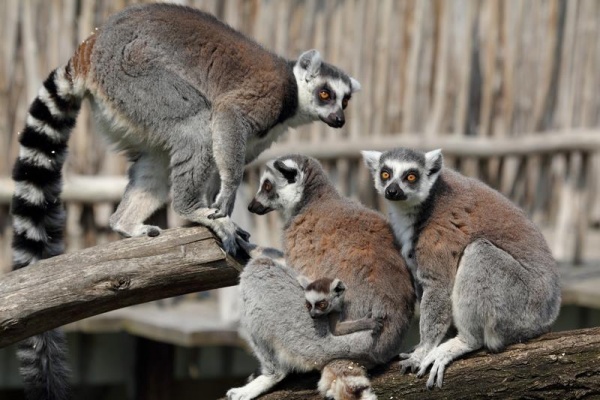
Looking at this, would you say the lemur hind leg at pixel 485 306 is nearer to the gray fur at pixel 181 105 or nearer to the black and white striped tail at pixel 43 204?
the gray fur at pixel 181 105

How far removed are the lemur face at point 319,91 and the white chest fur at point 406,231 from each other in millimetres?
1355

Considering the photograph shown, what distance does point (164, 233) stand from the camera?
259 inches

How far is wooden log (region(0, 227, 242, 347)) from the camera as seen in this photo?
603 cm

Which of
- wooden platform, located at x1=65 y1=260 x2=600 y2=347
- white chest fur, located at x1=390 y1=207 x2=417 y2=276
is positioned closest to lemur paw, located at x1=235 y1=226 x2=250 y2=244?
white chest fur, located at x1=390 y1=207 x2=417 y2=276

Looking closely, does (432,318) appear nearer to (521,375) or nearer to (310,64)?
(521,375)

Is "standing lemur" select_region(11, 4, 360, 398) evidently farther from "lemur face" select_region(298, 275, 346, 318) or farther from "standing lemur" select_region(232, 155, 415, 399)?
"lemur face" select_region(298, 275, 346, 318)

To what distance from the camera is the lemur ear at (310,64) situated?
7.55 metres

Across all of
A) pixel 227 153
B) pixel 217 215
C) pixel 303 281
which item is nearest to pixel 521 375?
pixel 303 281

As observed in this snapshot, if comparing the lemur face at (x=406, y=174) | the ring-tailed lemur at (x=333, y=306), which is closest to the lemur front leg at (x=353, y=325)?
the ring-tailed lemur at (x=333, y=306)

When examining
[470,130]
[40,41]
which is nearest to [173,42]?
[40,41]

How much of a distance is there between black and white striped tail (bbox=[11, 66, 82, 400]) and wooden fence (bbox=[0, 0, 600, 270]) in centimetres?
314

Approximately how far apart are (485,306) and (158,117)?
2383mm

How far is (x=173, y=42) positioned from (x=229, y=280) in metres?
1.65

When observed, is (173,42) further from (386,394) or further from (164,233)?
(386,394)
